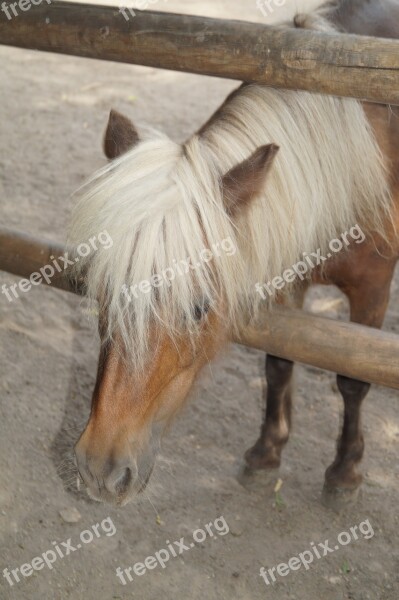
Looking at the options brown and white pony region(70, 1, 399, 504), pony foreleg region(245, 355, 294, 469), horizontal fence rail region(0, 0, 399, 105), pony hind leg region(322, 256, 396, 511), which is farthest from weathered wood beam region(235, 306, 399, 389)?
pony foreleg region(245, 355, 294, 469)

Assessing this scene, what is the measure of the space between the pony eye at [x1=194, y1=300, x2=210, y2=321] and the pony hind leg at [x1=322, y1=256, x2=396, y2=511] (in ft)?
3.36

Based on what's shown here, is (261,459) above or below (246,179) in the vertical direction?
below

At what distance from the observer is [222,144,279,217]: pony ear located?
80.7 inches

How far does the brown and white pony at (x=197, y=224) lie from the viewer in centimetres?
200

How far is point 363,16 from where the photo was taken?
288 cm

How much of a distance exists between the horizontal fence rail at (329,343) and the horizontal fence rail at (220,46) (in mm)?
733

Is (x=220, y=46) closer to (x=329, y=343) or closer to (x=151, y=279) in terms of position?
(x=151, y=279)

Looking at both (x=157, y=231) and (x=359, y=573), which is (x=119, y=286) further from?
(x=359, y=573)

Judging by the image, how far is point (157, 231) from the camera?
6.60 feet

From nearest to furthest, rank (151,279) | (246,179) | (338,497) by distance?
(151,279), (246,179), (338,497)

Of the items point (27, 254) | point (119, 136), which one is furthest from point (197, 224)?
point (27, 254)

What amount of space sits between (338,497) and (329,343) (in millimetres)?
1323

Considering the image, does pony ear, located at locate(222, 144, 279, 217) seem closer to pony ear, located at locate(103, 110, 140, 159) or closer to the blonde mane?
the blonde mane

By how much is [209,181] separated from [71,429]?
2.03m
